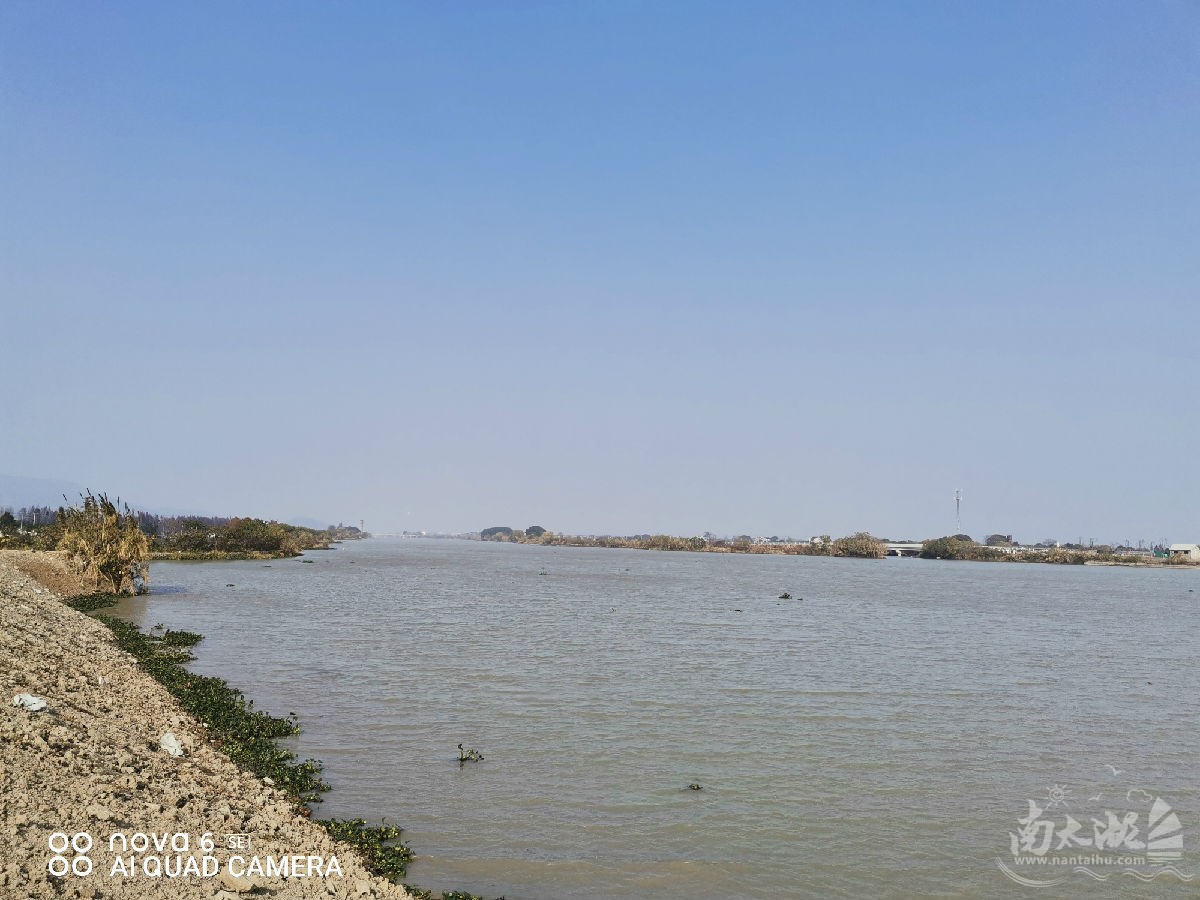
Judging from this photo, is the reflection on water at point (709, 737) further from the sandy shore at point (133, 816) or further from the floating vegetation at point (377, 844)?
the sandy shore at point (133, 816)

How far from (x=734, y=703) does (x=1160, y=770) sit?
9063 mm

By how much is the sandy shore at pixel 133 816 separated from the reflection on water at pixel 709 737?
61.7 inches

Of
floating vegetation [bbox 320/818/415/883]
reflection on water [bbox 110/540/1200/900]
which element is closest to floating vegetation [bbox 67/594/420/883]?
floating vegetation [bbox 320/818/415/883]

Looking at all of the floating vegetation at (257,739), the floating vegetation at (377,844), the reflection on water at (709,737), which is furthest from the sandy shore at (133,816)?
the reflection on water at (709,737)

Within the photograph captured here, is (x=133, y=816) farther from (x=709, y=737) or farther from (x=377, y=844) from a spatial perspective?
(x=709, y=737)

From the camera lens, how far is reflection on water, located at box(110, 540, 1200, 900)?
37.1 feet

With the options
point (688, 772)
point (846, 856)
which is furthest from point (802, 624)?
point (846, 856)

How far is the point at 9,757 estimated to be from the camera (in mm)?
9594

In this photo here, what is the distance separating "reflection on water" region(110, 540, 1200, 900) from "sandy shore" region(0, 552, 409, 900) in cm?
157

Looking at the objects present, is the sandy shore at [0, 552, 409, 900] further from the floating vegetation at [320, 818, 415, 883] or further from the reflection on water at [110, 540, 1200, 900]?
the reflection on water at [110, 540, 1200, 900]

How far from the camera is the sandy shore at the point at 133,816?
7750mm

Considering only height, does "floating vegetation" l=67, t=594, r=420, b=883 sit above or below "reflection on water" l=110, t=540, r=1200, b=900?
above

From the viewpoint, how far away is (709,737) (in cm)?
1773

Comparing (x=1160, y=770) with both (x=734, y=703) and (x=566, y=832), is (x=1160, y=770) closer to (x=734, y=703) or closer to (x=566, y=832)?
(x=734, y=703)
